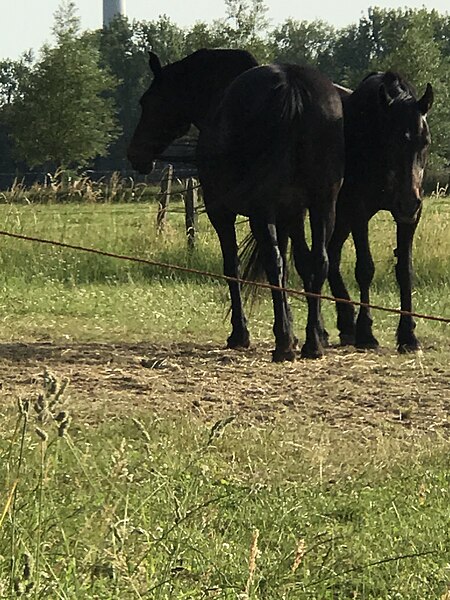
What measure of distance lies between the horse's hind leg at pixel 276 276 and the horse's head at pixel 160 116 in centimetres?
171

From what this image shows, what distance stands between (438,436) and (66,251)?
8.68 m

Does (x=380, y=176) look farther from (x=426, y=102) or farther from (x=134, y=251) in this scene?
(x=134, y=251)

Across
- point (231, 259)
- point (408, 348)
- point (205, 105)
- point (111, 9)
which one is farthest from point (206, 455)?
point (111, 9)

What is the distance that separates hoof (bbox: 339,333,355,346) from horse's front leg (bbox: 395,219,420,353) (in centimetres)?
51

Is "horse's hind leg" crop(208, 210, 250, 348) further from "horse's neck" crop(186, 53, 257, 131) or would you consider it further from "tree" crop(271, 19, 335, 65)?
"tree" crop(271, 19, 335, 65)

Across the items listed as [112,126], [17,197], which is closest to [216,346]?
[17,197]

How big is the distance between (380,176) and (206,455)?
374 cm

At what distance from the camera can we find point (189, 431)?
→ 606 centimetres

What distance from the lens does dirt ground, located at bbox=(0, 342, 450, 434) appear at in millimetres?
6758

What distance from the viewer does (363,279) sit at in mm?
9328

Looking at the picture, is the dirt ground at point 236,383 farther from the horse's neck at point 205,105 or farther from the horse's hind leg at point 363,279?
the horse's neck at point 205,105

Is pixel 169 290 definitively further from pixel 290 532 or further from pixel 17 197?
pixel 290 532

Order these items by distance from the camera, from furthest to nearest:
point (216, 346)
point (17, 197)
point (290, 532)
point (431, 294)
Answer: point (17, 197) < point (431, 294) < point (216, 346) < point (290, 532)

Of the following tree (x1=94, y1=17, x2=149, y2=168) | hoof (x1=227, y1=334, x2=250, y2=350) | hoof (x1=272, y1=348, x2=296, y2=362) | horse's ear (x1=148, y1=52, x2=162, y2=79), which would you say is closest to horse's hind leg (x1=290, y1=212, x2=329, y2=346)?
hoof (x1=227, y1=334, x2=250, y2=350)
